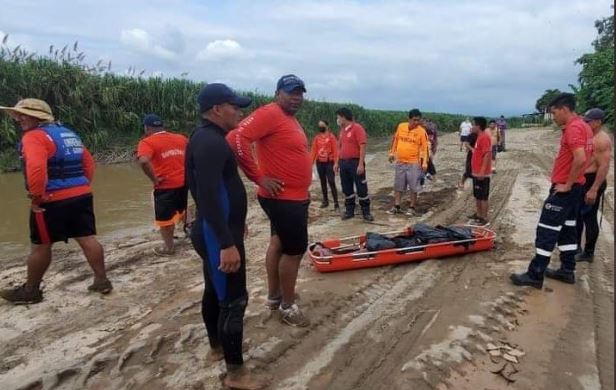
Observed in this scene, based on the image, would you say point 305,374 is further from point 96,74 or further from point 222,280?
point 96,74

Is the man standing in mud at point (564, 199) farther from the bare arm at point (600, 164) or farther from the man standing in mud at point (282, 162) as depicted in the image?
the man standing in mud at point (282, 162)

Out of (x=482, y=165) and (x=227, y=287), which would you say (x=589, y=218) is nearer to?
(x=482, y=165)

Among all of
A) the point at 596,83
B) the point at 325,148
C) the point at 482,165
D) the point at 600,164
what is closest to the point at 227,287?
the point at 600,164

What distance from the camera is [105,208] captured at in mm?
9930

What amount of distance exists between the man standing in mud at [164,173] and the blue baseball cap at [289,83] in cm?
283

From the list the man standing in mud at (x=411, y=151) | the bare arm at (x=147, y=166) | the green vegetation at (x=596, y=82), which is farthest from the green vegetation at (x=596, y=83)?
the bare arm at (x=147, y=166)

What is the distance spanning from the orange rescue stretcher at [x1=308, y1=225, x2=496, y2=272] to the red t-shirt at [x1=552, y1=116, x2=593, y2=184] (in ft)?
4.72

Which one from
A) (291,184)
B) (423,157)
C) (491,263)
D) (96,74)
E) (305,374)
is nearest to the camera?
(305,374)

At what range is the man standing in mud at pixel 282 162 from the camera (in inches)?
146

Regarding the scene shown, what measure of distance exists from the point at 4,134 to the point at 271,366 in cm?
1402

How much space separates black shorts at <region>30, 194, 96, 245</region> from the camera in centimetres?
453

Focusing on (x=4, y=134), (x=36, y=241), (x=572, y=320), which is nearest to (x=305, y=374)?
(x=572, y=320)

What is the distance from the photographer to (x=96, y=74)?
17.8 m

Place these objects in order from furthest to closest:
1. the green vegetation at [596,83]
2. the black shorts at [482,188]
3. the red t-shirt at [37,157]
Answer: the green vegetation at [596,83]
the black shorts at [482,188]
the red t-shirt at [37,157]
